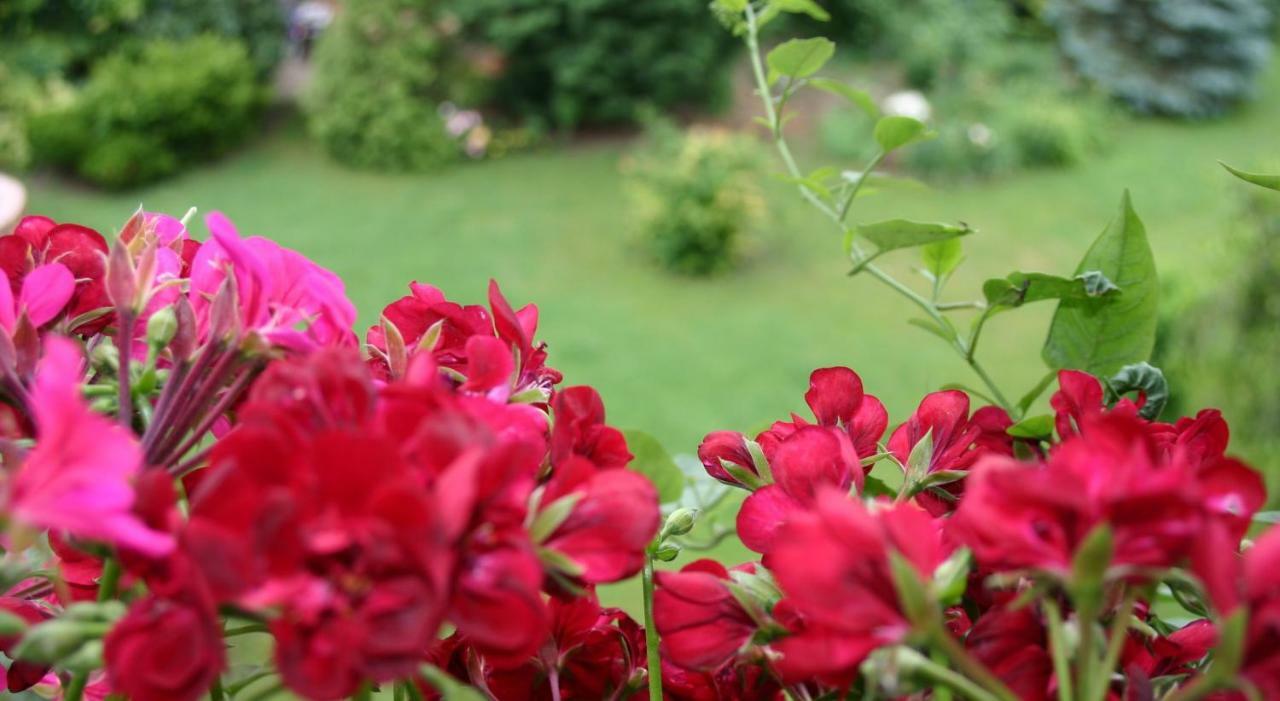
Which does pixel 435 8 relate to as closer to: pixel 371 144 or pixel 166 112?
pixel 371 144

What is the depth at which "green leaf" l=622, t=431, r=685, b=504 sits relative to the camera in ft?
2.23

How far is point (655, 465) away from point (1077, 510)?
399mm

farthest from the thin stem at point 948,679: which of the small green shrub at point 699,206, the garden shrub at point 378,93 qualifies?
the garden shrub at point 378,93

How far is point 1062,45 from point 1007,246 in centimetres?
364

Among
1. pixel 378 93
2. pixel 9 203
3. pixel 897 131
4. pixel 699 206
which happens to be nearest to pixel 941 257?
pixel 897 131

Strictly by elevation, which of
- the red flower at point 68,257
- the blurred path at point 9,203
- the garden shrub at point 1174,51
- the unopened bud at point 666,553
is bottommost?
the garden shrub at point 1174,51

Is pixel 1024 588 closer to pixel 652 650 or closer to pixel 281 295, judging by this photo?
pixel 652 650

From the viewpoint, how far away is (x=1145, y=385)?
0.56 metres

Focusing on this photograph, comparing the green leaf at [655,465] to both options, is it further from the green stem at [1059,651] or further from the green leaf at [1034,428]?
the green stem at [1059,651]

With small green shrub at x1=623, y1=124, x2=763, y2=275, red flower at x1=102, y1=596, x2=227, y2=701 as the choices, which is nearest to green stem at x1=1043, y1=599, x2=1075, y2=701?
red flower at x1=102, y1=596, x2=227, y2=701

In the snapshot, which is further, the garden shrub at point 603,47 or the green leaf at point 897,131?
the garden shrub at point 603,47

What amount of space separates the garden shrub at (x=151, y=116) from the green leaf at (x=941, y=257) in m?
6.59

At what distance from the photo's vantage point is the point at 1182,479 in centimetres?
31

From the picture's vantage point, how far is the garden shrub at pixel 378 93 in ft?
23.1
